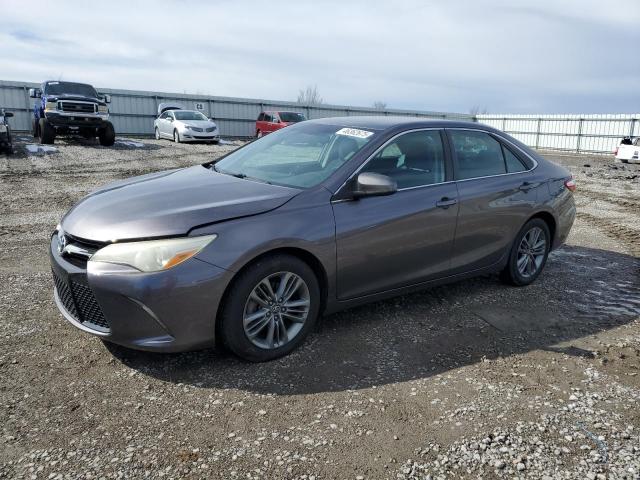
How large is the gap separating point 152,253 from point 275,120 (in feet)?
75.4

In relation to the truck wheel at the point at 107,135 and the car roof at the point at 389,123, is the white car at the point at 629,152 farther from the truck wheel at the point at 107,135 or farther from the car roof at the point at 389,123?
the truck wheel at the point at 107,135

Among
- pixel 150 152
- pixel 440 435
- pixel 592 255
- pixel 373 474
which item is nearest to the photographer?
pixel 373 474

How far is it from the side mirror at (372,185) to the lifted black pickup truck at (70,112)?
16.4 meters

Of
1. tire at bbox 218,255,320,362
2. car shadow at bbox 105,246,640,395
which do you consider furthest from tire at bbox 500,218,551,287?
tire at bbox 218,255,320,362

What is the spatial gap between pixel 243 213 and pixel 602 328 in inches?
126

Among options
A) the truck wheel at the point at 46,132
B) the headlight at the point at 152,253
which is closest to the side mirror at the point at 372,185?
the headlight at the point at 152,253

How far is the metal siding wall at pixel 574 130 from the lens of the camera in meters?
30.8

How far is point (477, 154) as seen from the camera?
482 centimetres

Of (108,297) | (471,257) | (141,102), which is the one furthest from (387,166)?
(141,102)

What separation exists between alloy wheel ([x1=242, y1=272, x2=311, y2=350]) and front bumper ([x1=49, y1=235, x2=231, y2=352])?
0.89ft

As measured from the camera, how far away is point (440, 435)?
2852 mm

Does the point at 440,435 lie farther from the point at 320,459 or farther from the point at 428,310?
the point at 428,310

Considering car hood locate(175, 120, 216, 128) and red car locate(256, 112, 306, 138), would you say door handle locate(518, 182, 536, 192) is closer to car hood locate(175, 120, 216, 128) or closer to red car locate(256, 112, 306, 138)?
car hood locate(175, 120, 216, 128)

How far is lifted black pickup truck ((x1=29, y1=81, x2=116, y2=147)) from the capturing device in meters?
17.1
